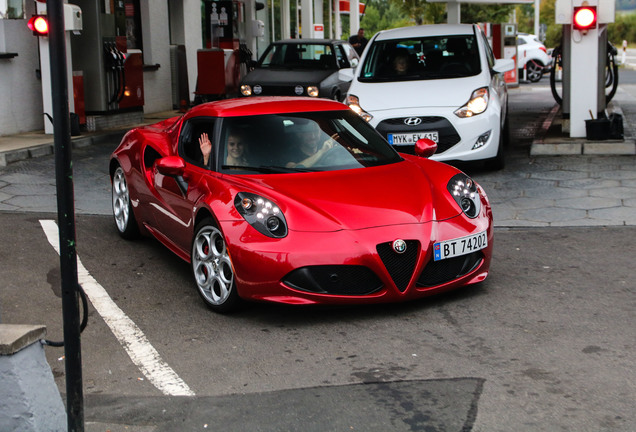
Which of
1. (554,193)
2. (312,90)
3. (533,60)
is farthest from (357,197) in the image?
(533,60)

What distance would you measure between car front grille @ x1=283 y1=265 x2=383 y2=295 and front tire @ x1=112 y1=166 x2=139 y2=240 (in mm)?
2638

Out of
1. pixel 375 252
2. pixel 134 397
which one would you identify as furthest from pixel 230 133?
pixel 134 397

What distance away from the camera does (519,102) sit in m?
20.7

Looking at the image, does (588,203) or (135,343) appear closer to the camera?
(135,343)

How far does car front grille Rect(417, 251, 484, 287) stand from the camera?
541 cm

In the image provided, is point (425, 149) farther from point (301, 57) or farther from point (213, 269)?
point (301, 57)

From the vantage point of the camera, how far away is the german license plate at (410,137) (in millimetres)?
9828

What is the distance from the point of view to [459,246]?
5527 mm

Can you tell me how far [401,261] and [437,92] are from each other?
5.29 metres

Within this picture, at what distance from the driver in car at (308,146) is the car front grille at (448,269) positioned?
1205mm

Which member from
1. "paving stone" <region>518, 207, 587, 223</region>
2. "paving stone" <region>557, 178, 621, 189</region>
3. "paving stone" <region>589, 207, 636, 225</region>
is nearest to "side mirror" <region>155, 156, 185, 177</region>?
"paving stone" <region>518, 207, 587, 223</region>

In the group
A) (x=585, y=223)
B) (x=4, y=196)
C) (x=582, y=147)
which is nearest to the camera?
(x=585, y=223)

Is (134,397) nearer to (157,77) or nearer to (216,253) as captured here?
(216,253)

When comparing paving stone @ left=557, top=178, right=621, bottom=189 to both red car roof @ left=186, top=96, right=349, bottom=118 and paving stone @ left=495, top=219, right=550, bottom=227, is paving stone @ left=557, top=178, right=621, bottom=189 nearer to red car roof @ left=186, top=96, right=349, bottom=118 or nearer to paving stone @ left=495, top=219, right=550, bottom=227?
paving stone @ left=495, top=219, right=550, bottom=227
